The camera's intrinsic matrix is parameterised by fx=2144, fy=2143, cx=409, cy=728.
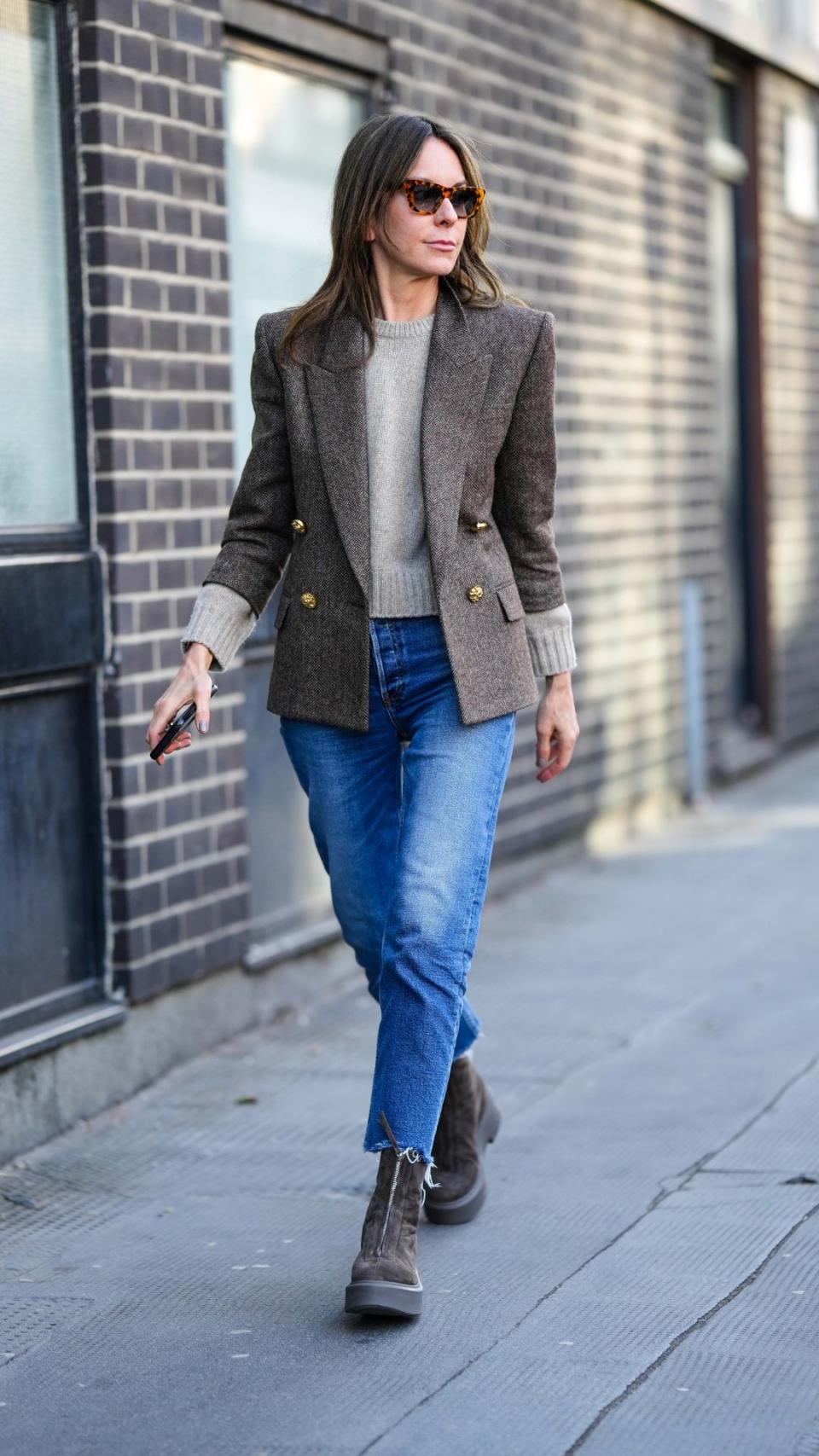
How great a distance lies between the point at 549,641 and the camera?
4012mm

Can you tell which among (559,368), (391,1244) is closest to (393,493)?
(391,1244)

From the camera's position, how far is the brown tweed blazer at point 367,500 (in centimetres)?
376

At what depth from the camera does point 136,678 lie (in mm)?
5152

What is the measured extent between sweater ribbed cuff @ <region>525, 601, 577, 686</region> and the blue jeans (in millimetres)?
190

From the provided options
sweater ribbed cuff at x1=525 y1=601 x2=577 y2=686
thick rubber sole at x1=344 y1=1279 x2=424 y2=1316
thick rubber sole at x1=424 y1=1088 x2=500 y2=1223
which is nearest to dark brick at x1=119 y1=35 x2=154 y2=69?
sweater ribbed cuff at x1=525 y1=601 x2=577 y2=686

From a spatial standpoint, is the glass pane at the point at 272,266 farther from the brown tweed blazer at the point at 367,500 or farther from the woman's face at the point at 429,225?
the woman's face at the point at 429,225

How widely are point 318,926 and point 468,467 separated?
266 centimetres

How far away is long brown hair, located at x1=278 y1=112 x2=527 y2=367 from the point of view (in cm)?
376

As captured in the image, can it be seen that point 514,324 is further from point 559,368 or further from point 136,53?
point 559,368

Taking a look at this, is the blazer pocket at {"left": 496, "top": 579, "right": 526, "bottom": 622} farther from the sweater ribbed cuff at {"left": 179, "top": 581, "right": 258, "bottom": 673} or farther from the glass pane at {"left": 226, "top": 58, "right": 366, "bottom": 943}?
the glass pane at {"left": 226, "top": 58, "right": 366, "bottom": 943}

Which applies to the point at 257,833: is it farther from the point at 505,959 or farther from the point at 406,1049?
the point at 406,1049

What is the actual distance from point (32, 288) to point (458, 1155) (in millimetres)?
2183

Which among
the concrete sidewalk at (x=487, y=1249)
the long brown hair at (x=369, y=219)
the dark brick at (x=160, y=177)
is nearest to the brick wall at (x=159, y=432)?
the dark brick at (x=160, y=177)

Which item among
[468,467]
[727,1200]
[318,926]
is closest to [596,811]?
[318,926]
